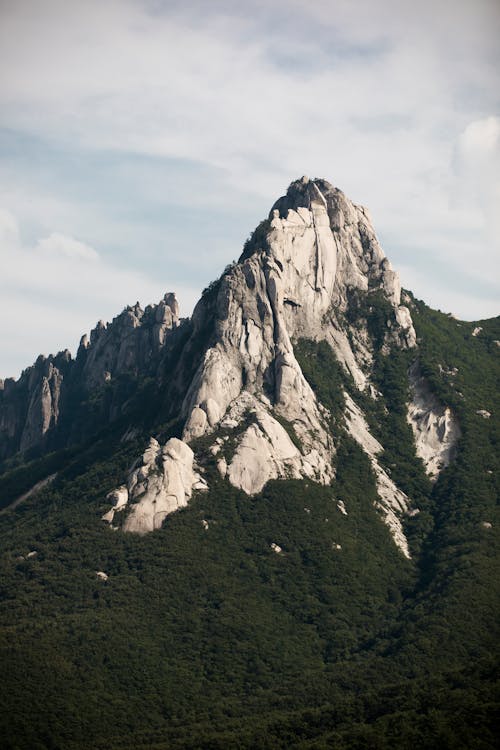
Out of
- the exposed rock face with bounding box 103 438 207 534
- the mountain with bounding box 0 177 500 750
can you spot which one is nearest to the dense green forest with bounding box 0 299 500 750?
the mountain with bounding box 0 177 500 750

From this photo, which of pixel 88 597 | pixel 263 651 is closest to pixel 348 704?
pixel 263 651

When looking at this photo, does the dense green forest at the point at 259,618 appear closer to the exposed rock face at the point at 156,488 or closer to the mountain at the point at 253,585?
the mountain at the point at 253,585

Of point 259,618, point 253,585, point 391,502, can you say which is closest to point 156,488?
point 253,585

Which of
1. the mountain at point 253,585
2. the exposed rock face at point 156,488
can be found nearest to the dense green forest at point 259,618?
the mountain at point 253,585

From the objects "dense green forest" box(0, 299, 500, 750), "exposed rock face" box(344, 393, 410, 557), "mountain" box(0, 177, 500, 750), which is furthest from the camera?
"exposed rock face" box(344, 393, 410, 557)

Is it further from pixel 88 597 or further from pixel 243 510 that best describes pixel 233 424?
pixel 88 597

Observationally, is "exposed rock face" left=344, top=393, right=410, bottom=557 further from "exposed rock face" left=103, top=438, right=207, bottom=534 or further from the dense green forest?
"exposed rock face" left=103, top=438, right=207, bottom=534

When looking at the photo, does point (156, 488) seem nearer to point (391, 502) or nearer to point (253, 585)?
point (253, 585)
